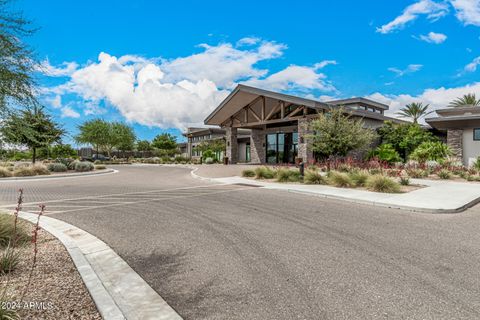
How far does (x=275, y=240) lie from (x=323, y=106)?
19.4 m

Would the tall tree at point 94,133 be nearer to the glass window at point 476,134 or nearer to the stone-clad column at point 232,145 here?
the stone-clad column at point 232,145

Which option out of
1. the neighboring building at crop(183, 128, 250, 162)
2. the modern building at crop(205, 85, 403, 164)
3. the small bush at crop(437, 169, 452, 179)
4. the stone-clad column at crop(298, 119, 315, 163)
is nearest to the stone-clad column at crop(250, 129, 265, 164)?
the modern building at crop(205, 85, 403, 164)

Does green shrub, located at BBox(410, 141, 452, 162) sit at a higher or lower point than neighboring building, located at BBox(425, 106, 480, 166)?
lower

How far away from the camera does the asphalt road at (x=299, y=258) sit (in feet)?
10.9

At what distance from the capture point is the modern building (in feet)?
85.4

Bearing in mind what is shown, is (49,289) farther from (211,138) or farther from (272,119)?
(211,138)

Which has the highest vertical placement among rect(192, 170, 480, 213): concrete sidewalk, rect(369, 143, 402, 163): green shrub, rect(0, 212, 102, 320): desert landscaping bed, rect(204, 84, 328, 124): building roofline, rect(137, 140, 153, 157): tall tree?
rect(204, 84, 328, 124): building roofline

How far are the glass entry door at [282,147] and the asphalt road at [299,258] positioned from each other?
23380 mm

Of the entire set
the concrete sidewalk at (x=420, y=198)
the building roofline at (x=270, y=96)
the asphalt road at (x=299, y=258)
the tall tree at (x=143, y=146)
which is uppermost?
the building roofline at (x=270, y=96)

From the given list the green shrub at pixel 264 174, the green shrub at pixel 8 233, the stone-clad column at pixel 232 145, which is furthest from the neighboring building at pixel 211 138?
the green shrub at pixel 8 233

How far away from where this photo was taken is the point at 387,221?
7422 millimetres

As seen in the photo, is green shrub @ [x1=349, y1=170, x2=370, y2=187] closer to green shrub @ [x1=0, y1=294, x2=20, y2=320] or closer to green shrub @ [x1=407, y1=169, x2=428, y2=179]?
green shrub @ [x1=407, y1=169, x2=428, y2=179]

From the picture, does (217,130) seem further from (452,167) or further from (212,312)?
(212,312)

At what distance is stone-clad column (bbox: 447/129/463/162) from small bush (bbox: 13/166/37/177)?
1303 inches
